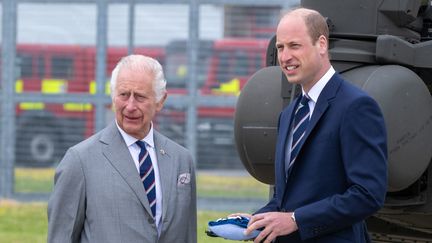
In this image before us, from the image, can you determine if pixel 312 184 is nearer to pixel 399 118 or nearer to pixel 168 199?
pixel 168 199

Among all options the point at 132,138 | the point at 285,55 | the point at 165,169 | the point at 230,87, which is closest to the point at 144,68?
the point at 132,138

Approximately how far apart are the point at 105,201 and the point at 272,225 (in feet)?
1.94

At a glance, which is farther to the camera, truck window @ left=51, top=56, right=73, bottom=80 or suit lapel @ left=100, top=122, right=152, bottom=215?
truck window @ left=51, top=56, right=73, bottom=80

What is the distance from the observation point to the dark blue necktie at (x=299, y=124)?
12.9ft

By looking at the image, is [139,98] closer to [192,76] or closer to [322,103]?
[322,103]

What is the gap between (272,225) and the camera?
3777 millimetres

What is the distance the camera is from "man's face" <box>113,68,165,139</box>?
3.93m

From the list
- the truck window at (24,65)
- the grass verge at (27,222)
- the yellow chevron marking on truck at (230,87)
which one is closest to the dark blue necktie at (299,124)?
the grass verge at (27,222)

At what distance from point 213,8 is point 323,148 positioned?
34.3 feet

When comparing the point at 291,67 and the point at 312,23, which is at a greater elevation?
the point at 312,23

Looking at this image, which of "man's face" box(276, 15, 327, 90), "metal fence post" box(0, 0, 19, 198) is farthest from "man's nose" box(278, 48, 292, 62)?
"metal fence post" box(0, 0, 19, 198)

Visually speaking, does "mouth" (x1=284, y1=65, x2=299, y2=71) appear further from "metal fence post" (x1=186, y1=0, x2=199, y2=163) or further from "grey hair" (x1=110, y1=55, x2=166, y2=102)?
"metal fence post" (x1=186, y1=0, x2=199, y2=163)

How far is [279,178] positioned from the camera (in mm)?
3994

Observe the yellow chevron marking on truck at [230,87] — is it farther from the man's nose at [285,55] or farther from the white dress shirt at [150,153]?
the man's nose at [285,55]
